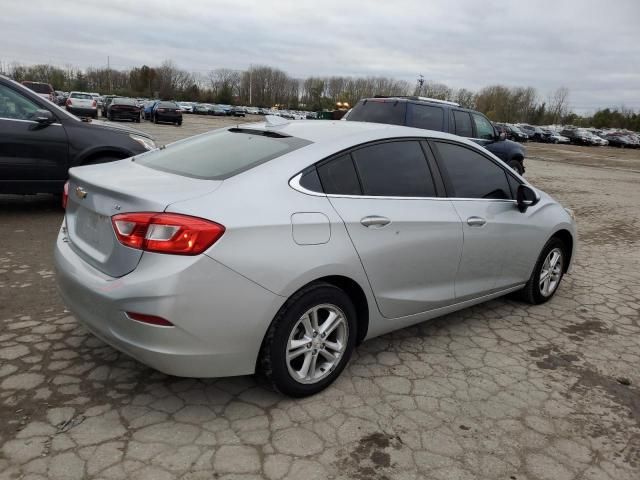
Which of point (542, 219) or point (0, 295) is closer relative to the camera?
point (0, 295)

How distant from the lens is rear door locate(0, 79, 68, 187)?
235 inches

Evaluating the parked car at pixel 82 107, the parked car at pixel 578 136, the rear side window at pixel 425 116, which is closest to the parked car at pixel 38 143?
the rear side window at pixel 425 116

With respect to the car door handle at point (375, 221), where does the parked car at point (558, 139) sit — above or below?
above

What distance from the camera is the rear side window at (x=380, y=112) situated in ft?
30.2

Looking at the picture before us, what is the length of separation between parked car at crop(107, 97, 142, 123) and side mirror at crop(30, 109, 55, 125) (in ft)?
81.9

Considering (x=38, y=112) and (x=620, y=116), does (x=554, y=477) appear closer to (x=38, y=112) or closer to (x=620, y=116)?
(x=38, y=112)

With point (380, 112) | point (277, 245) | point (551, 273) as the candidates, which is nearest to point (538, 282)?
point (551, 273)

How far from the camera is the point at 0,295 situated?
405cm

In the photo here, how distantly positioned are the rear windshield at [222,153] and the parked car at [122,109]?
2840 cm

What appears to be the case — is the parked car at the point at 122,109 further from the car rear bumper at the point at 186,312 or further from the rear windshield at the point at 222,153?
the car rear bumper at the point at 186,312

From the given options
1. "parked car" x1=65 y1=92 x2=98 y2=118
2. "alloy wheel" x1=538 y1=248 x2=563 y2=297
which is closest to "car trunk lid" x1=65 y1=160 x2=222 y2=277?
"alloy wheel" x1=538 y1=248 x2=563 y2=297

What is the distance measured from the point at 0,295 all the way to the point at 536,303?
4.57 m

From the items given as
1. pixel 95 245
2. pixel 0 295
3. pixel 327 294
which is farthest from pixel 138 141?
pixel 327 294

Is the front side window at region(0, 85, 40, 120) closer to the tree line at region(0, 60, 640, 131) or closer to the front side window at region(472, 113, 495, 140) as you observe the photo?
the front side window at region(472, 113, 495, 140)
